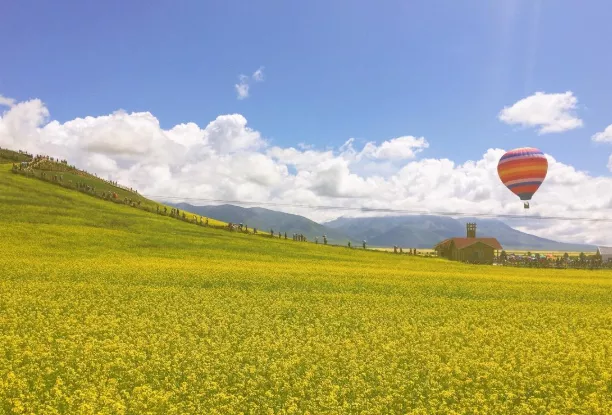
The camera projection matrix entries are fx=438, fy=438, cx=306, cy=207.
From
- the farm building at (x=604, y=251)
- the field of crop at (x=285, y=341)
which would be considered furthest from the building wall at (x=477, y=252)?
the farm building at (x=604, y=251)

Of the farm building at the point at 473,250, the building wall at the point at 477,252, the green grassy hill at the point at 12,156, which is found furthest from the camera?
the green grassy hill at the point at 12,156

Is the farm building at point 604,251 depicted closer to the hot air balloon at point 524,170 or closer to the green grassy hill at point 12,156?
the hot air balloon at point 524,170

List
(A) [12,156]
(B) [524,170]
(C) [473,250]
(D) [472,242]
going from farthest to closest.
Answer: (A) [12,156] → (D) [472,242] → (C) [473,250] → (B) [524,170]

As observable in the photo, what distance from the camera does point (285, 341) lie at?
22.8 m

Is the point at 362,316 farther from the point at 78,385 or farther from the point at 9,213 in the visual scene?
the point at 9,213

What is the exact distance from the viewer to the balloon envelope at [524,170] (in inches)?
3130

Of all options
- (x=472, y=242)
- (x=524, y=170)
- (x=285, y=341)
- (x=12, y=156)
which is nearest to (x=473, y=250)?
(x=472, y=242)

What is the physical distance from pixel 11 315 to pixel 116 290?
885 cm

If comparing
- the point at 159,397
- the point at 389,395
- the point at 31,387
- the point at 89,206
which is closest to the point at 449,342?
the point at 389,395

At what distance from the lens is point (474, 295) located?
40.6 m

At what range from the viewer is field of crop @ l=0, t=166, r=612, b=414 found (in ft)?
53.8

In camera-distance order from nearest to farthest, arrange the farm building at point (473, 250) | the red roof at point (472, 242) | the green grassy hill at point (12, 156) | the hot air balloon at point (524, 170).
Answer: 1. the hot air balloon at point (524, 170)
2. the farm building at point (473, 250)
3. the red roof at point (472, 242)
4. the green grassy hill at point (12, 156)

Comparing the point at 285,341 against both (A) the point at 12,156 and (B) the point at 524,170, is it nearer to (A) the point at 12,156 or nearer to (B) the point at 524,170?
(B) the point at 524,170

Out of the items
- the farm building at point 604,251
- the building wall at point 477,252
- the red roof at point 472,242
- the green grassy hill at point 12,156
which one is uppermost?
the green grassy hill at point 12,156
